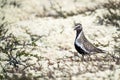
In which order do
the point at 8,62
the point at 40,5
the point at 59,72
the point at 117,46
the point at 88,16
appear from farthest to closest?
the point at 40,5, the point at 88,16, the point at 117,46, the point at 8,62, the point at 59,72

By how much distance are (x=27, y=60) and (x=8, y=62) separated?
1.37 ft

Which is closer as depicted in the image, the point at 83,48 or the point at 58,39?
the point at 83,48

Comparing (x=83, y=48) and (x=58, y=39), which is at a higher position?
(x=83, y=48)

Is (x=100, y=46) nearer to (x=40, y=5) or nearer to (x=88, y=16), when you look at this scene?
(x=88, y=16)

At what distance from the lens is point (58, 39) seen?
12.4 m

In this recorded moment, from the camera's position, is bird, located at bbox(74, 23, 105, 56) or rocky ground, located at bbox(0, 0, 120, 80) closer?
rocky ground, located at bbox(0, 0, 120, 80)

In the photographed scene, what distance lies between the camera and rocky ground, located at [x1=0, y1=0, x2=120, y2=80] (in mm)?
9642

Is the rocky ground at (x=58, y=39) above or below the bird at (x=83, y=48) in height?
below

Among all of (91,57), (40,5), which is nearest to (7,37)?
(91,57)

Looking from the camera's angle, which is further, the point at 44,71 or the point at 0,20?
the point at 0,20

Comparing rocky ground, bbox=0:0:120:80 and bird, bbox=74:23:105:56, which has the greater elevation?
bird, bbox=74:23:105:56

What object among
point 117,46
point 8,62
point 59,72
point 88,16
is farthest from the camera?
point 88,16

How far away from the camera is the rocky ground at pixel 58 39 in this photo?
9642mm

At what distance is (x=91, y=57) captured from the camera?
10.7 meters
